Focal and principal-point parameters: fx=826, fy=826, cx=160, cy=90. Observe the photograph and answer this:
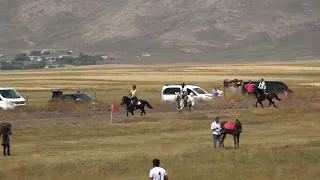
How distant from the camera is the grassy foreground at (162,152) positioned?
91.2ft

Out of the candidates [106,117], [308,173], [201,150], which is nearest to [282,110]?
[106,117]

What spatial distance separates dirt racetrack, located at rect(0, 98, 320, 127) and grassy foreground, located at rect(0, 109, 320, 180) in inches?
159

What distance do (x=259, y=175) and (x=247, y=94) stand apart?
37.5m

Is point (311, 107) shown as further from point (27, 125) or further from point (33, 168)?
point (33, 168)

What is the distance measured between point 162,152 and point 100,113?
21.4 metres

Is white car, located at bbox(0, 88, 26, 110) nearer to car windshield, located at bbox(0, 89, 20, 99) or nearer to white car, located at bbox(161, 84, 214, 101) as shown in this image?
car windshield, located at bbox(0, 89, 20, 99)

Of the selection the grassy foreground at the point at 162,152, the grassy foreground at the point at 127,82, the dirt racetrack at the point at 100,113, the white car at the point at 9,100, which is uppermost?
the grassy foreground at the point at 127,82

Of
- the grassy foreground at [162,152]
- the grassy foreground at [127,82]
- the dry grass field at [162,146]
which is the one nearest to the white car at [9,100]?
the dry grass field at [162,146]

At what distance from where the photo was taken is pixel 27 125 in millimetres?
44781

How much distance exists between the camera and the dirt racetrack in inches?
1903

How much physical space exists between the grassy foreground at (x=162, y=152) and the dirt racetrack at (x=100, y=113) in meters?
4.03

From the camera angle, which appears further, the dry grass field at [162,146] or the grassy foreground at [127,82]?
the grassy foreground at [127,82]

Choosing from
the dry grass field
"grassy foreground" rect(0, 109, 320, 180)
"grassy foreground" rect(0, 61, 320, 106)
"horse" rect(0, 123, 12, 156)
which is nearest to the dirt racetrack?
the dry grass field

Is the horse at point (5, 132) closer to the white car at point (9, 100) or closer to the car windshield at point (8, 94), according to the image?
the white car at point (9, 100)
